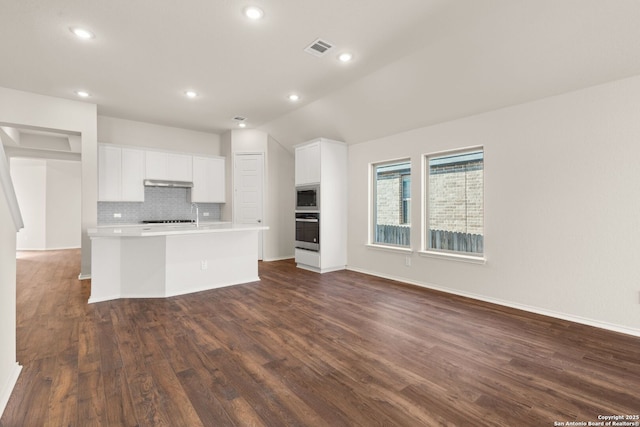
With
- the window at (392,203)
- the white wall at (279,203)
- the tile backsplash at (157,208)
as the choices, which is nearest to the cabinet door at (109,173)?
the tile backsplash at (157,208)

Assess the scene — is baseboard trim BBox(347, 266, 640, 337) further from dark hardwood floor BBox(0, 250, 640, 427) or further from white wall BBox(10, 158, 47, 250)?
white wall BBox(10, 158, 47, 250)

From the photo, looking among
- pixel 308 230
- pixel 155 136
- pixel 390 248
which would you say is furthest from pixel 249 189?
pixel 390 248

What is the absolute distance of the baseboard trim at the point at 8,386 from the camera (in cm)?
177

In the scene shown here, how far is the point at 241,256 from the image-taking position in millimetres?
4777

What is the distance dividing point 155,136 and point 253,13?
4.60 meters

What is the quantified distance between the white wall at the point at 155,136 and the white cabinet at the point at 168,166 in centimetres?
40

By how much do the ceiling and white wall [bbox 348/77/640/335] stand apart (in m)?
0.26

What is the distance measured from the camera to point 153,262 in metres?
4.02

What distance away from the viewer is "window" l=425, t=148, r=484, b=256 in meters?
→ 4.12

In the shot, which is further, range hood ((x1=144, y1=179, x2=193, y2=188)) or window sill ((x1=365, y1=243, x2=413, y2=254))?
range hood ((x1=144, y1=179, x2=193, y2=188))

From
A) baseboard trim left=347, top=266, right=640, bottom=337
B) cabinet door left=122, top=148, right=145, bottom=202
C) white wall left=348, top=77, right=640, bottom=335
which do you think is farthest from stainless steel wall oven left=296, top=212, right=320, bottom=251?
cabinet door left=122, top=148, right=145, bottom=202

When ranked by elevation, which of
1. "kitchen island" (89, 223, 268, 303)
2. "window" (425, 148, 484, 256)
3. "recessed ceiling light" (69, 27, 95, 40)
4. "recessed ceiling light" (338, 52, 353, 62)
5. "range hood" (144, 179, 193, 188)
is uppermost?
"recessed ceiling light" (69, 27, 95, 40)

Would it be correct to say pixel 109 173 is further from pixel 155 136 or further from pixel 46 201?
pixel 46 201

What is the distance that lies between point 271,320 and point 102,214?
15.2ft
